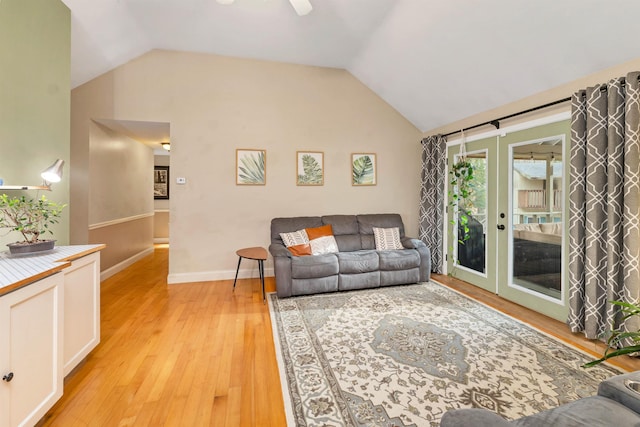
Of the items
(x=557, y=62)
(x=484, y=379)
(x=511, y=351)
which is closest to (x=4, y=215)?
(x=484, y=379)

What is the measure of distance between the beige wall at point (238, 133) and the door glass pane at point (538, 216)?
1.90 m

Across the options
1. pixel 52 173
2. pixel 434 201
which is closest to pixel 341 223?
pixel 434 201

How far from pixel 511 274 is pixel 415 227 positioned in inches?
70.2

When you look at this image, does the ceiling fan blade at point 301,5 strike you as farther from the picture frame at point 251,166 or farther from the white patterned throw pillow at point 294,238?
the white patterned throw pillow at point 294,238

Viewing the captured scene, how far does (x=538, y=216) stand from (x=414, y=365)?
2.27 meters

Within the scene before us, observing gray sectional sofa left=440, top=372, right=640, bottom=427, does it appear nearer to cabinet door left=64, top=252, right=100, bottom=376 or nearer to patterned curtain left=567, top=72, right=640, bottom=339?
patterned curtain left=567, top=72, right=640, bottom=339

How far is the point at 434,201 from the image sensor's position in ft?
15.4

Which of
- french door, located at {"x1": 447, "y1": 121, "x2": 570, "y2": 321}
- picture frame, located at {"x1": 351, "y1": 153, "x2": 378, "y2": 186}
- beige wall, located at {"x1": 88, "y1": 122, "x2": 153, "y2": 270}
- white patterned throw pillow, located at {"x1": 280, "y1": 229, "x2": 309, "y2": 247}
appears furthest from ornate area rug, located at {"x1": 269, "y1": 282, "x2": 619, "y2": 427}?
beige wall, located at {"x1": 88, "y1": 122, "x2": 153, "y2": 270}

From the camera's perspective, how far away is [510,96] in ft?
11.1

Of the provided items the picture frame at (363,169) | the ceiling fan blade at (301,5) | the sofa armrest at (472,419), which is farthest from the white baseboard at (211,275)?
the sofa armrest at (472,419)

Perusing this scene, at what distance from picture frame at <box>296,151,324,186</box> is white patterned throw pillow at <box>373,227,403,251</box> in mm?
1180

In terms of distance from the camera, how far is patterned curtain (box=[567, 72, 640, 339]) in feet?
7.46

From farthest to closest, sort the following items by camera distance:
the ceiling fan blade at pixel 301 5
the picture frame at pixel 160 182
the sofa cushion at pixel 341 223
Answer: the picture frame at pixel 160 182 → the sofa cushion at pixel 341 223 → the ceiling fan blade at pixel 301 5

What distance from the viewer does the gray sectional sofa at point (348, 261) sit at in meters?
3.59
